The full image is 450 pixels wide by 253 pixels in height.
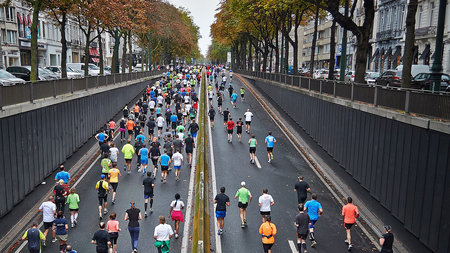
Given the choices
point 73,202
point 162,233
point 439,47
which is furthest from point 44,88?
point 439,47

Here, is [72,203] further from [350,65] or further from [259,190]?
[350,65]

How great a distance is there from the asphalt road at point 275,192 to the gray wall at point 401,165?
5.68ft

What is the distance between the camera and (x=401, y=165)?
13.7 metres

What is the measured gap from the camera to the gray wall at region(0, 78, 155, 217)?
14133 mm

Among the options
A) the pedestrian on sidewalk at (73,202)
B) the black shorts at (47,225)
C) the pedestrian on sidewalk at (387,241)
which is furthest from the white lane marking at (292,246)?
the black shorts at (47,225)

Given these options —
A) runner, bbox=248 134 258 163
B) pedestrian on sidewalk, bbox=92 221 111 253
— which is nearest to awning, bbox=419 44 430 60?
runner, bbox=248 134 258 163

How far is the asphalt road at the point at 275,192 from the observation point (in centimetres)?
1407

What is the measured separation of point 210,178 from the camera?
20.1 metres

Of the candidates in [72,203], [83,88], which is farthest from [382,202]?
[83,88]

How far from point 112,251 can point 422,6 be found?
40.7 m

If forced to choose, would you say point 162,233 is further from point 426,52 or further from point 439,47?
point 426,52

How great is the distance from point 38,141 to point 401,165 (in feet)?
46.1

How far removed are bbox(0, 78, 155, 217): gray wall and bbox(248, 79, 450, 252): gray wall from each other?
1307 cm

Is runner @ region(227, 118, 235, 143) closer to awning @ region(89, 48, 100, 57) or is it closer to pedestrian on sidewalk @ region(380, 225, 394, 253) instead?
pedestrian on sidewalk @ region(380, 225, 394, 253)
